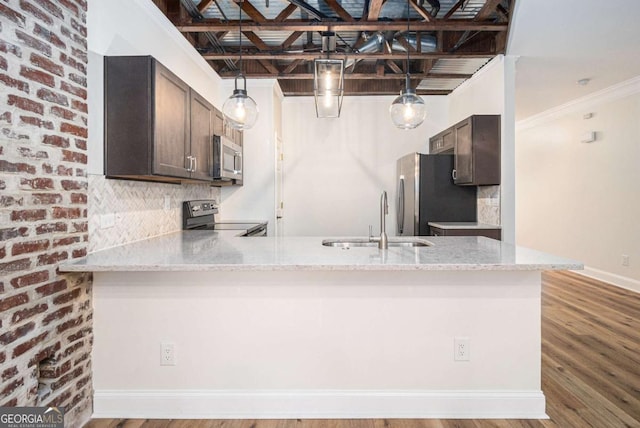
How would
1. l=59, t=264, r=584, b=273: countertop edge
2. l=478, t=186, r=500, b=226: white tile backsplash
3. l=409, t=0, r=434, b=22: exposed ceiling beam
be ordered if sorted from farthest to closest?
l=478, t=186, r=500, b=226: white tile backsplash → l=409, t=0, r=434, b=22: exposed ceiling beam → l=59, t=264, r=584, b=273: countertop edge

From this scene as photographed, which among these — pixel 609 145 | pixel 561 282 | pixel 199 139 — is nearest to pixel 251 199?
pixel 199 139

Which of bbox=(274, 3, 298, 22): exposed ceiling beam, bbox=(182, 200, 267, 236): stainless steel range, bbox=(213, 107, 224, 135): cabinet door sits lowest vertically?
bbox=(182, 200, 267, 236): stainless steel range

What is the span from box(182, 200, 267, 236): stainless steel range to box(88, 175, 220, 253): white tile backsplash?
0.07m

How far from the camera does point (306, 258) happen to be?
189cm

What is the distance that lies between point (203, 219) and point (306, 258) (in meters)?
2.41

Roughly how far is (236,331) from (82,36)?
1.79 meters

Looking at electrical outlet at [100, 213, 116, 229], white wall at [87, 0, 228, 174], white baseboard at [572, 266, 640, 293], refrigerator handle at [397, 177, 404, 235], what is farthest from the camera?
refrigerator handle at [397, 177, 404, 235]

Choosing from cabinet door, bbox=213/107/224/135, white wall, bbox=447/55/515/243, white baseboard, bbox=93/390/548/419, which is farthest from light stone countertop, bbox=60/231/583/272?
white wall, bbox=447/55/515/243

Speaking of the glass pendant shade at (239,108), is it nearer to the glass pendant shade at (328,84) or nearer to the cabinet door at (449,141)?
the glass pendant shade at (328,84)

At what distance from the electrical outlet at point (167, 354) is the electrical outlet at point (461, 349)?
1.54 m

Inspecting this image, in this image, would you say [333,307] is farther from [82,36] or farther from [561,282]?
[561,282]

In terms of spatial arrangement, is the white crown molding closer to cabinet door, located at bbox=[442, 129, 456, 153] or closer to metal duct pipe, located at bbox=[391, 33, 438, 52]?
cabinet door, located at bbox=[442, 129, 456, 153]

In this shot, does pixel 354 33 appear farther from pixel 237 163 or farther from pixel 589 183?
pixel 589 183

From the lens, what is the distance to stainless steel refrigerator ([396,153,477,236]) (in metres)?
4.40
